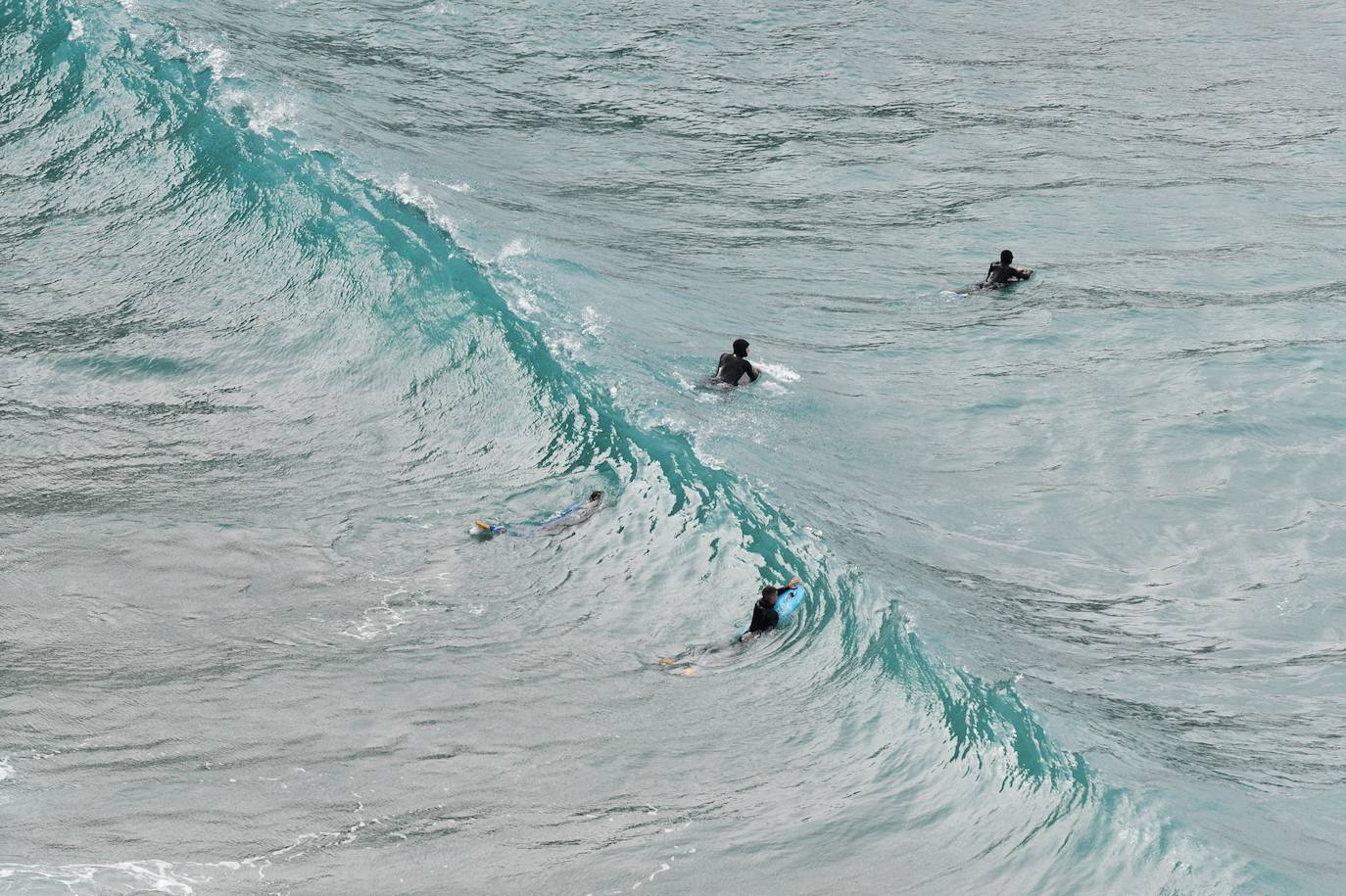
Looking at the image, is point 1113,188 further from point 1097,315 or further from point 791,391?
point 791,391

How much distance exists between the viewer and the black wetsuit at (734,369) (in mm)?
20688

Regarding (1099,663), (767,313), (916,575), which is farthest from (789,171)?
(1099,663)

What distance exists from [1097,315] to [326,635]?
50.7 feet

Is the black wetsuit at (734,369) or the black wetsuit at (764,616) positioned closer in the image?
the black wetsuit at (764,616)

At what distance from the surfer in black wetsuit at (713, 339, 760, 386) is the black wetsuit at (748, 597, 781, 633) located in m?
5.75

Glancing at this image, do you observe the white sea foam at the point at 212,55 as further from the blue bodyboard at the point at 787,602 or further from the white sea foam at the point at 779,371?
the blue bodyboard at the point at 787,602

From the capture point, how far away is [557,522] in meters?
17.8

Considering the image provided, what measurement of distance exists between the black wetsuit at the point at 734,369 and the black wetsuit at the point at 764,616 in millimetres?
5742

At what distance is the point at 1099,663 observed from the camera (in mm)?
15695

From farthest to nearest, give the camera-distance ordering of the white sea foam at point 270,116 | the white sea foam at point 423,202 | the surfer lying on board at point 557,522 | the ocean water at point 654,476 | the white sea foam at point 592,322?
the white sea foam at point 270,116 < the white sea foam at point 423,202 < the white sea foam at point 592,322 < the surfer lying on board at point 557,522 < the ocean water at point 654,476

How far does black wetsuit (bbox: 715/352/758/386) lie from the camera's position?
20.7 meters

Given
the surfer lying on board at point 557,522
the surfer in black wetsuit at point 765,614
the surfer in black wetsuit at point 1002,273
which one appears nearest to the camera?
the surfer in black wetsuit at point 765,614

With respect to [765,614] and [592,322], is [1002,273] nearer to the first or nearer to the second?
[592,322]

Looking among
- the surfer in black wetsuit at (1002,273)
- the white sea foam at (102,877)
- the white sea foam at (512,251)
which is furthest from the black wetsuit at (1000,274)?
the white sea foam at (102,877)
